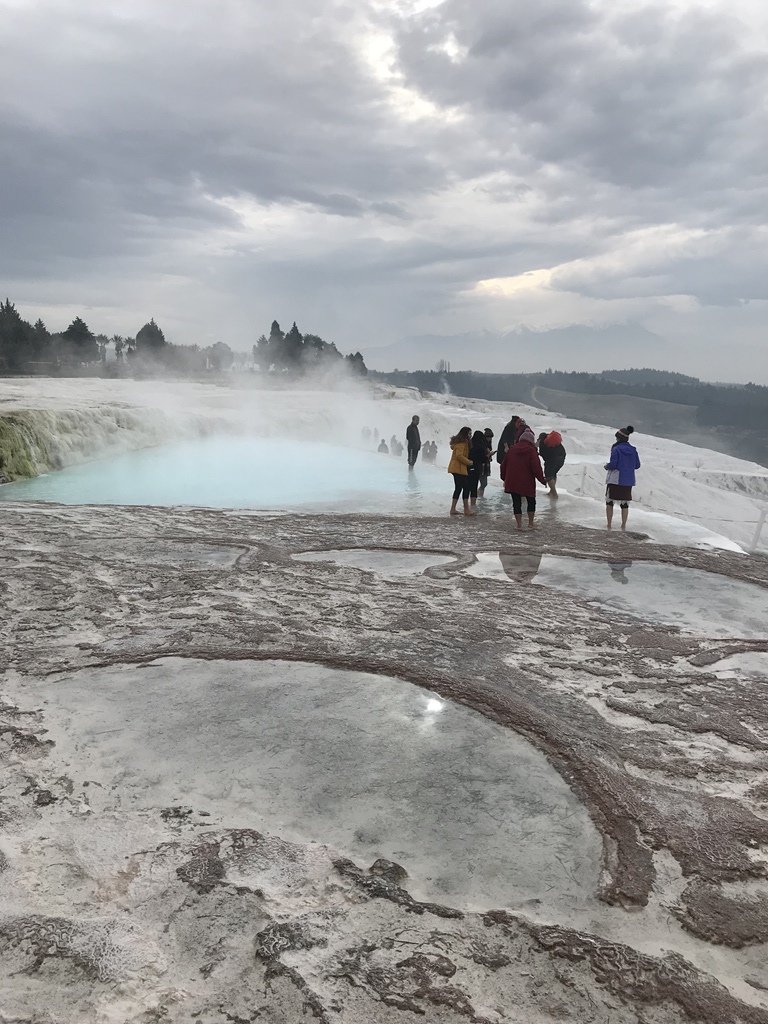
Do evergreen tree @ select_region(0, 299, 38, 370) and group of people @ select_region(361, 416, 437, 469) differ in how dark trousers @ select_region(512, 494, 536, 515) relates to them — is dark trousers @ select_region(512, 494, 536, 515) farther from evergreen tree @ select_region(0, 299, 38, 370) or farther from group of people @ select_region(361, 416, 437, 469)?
evergreen tree @ select_region(0, 299, 38, 370)

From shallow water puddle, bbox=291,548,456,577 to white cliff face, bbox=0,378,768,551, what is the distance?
10.8 feet

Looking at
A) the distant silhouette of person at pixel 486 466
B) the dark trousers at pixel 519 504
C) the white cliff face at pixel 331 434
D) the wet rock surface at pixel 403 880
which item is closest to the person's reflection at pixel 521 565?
the dark trousers at pixel 519 504

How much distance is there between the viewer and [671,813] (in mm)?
3088

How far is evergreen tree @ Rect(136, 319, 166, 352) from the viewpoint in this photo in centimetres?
6694

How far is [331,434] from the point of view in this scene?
3231 centimetres

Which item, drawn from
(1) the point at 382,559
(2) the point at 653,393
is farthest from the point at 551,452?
(2) the point at 653,393

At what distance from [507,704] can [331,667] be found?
125 cm

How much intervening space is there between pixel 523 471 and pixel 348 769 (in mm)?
6614

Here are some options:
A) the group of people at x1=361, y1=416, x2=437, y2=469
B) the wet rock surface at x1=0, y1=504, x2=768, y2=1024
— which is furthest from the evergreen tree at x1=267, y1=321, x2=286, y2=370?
the wet rock surface at x1=0, y1=504, x2=768, y2=1024

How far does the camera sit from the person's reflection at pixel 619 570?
709cm

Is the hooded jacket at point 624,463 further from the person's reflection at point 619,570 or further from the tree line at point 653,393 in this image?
the tree line at point 653,393

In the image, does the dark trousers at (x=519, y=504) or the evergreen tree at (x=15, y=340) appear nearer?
the dark trousers at (x=519, y=504)

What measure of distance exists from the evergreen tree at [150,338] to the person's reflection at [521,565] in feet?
219

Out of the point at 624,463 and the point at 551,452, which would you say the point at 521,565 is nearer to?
the point at 624,463
